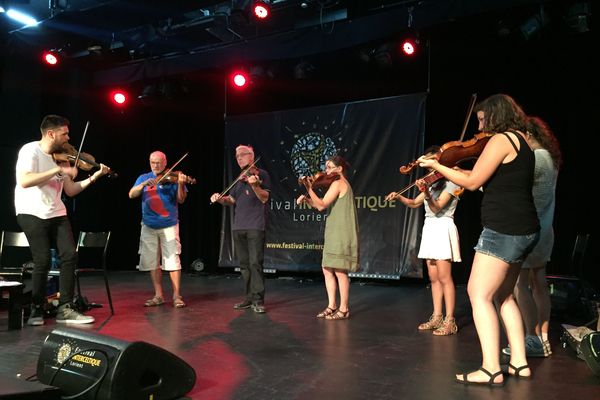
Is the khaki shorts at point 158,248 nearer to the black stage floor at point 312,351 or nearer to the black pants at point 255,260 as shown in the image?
the black stage floor at point 312,351

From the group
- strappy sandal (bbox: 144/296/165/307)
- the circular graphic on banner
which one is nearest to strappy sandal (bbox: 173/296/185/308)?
strappy sandal (bbox: 144/296/165/307)

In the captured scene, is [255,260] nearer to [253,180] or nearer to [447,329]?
[253,180]

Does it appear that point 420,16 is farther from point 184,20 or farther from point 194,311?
point 194,311

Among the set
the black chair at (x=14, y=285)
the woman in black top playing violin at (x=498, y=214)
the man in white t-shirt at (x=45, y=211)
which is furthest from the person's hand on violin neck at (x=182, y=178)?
the woman in black top playing violin at (x=498, y=214)

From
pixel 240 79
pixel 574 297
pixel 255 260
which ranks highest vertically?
pixel 240 79

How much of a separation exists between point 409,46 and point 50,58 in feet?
17.6

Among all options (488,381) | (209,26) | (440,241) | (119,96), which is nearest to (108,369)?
(488,381)

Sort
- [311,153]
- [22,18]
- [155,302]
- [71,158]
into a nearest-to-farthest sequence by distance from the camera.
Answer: [71,158], [155,302], [22,18], [311,153]

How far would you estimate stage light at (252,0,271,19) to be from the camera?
624 cm

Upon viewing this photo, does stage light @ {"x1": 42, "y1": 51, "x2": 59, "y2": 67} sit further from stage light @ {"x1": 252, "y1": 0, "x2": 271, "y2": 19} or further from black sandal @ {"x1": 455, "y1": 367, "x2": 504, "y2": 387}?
black sandal @ {"x1": 455, "y1": 367, "x2": 504, "y2": 387}

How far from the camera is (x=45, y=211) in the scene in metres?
4.35

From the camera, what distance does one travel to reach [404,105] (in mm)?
7285

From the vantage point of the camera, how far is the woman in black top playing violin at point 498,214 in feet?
8.73

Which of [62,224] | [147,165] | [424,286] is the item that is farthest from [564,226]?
[147,165]
